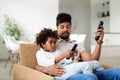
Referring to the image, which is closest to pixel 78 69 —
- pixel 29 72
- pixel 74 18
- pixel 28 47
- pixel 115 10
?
pixel 29 72

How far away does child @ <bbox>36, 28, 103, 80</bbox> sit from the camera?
1658 millimetres

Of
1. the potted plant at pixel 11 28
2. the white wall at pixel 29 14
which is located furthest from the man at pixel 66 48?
the white wall at pixel 29 14

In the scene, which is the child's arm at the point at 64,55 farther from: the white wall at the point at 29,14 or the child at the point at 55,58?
the white wall at the point at 29,14

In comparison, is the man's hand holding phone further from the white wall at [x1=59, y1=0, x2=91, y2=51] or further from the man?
the white wall at [x1=59, y1=0, x2=91, y2=51]

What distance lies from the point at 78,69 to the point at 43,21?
5499 mm

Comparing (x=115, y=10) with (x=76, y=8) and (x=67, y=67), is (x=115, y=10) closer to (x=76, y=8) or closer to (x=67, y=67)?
(x=76, y=8)

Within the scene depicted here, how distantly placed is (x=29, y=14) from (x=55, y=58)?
5343mm

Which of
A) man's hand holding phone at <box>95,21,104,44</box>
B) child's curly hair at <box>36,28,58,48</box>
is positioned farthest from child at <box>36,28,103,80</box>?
man's hand holding phone at <box>95,21,104,44</box>

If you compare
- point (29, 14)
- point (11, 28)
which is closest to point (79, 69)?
point (11, 28)

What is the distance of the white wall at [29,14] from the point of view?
6730 mm

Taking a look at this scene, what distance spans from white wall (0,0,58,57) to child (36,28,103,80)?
5.02m

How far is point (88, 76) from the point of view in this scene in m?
1.52

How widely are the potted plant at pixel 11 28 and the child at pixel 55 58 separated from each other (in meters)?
4.75

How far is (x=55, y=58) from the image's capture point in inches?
69.1
